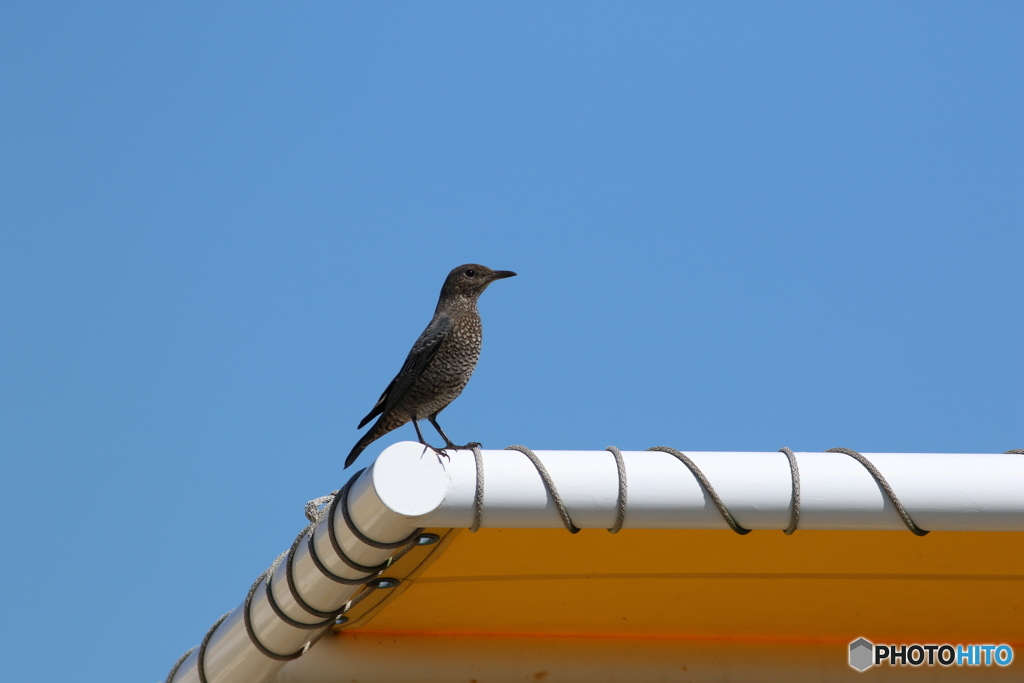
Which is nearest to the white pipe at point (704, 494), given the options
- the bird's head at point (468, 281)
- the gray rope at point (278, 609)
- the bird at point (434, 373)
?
the gray rope at point (278, 609)

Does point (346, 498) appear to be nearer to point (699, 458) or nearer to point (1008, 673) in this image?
point (699, 458)

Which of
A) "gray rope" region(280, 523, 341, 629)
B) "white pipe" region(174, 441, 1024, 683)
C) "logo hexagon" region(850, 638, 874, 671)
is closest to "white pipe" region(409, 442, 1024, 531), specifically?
"white pipe" region(174, 441, 1024, 683)

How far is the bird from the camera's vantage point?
4.61 metres

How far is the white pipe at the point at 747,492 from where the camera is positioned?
2398 mm

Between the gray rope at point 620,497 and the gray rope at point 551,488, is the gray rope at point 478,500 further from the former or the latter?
the gray rope at point 620,497

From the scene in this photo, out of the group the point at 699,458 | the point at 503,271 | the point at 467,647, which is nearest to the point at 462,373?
the point at 503,271

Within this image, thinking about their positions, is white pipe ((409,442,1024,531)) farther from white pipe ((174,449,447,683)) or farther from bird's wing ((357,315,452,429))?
bird's wing ((357,315,452,429))

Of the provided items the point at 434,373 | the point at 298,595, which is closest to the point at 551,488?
the point at 298,595

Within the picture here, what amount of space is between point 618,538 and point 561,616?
23.4 inches

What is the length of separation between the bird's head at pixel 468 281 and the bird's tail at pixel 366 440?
0.69 meters

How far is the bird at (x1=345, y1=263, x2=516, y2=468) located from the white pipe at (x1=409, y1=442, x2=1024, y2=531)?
2035 mm

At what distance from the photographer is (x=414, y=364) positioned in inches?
183

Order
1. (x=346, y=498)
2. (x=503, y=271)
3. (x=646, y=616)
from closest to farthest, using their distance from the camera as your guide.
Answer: (x=346, y=498)
(x=646, y=616)
(x=503, y=271)

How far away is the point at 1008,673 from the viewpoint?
324cm
